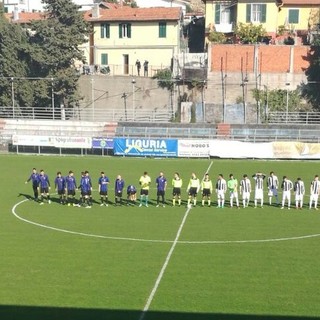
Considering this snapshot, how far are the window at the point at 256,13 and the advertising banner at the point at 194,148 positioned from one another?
22.5 m

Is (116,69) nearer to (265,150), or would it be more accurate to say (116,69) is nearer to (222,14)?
(222,14)

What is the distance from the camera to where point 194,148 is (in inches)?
1758

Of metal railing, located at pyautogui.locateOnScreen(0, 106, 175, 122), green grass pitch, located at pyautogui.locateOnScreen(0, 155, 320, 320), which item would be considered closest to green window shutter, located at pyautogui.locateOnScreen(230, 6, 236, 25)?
metal railing, located at pyautogui.locateOnScreen(0, 106, 175, 122)

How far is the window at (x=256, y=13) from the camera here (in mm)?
61250

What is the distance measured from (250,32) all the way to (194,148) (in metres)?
20.0

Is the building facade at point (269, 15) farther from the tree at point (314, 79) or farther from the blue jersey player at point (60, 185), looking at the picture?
the blue jersey player at point (60, 185)

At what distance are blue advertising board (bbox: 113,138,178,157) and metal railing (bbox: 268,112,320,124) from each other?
12.7 meters

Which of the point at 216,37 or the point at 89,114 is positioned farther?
the point at 216,37

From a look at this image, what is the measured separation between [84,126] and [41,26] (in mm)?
12665

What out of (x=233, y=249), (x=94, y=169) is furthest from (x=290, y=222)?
(x=94, y=169)

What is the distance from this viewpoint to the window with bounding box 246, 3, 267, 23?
2411 inches

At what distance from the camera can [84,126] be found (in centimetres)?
5128

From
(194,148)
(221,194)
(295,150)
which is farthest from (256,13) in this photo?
(221,194)

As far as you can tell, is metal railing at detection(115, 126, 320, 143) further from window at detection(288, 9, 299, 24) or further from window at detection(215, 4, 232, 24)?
window at detection(288, 9, 299, 24)
